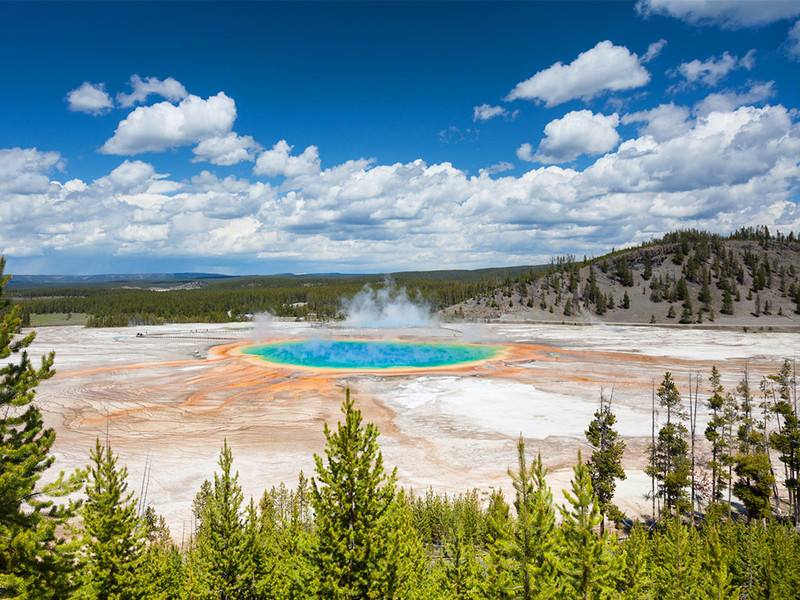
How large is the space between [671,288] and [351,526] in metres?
153

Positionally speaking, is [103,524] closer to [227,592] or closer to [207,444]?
[227,592]

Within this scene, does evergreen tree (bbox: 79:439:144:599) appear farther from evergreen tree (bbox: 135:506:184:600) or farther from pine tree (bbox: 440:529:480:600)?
pine tree (bbox: 440:529:480:600)

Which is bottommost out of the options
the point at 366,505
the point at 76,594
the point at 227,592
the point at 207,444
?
the point at 207,444

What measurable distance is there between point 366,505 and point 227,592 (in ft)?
17.4

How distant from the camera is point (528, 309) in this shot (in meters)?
146

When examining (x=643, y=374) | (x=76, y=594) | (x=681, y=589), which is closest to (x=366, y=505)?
(x=76, y=594)

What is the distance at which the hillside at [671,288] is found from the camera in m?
129

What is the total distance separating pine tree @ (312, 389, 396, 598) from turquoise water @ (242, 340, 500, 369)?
54.1 metres

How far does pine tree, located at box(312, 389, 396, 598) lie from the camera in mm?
11484

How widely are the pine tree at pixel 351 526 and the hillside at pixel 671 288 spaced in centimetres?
12825

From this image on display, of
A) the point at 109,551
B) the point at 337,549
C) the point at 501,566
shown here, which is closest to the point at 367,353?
the point at 109,551

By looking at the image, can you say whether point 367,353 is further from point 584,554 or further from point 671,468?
point 584,554

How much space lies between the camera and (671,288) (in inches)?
5610

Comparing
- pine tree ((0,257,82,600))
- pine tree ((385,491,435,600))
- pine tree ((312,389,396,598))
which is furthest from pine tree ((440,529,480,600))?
pine tree ((0,257,82,600))
